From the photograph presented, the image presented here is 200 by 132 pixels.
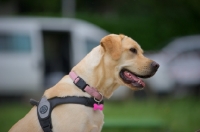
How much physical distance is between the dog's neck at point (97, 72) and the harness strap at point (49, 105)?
0.18 metres

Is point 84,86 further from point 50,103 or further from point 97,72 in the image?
point 50,103

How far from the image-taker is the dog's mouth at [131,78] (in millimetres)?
6078

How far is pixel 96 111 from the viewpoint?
5.97 m

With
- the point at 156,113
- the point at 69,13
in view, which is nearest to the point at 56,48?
the point at 156,113

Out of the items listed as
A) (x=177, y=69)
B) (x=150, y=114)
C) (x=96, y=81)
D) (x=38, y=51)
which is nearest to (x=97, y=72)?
(x=96, y=81)

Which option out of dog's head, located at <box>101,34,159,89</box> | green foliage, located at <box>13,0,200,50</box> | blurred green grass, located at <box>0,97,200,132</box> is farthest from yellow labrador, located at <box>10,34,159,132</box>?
green foliage, located at <box>13,0,200,50</box>

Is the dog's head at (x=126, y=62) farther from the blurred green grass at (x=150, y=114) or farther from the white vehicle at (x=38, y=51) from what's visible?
the white vehicle at (x=38, y=51)

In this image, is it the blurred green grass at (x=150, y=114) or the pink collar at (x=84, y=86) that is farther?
the blurred green grass at (x=150, y=114)

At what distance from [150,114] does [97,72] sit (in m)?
6.61

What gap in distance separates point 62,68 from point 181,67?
3781mm

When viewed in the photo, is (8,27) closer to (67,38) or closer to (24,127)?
(67,38)

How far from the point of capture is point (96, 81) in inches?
237

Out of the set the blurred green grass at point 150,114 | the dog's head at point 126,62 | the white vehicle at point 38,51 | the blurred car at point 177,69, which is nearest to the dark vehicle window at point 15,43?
the white vehicle at point 38,51

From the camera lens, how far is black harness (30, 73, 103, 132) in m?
5.80
